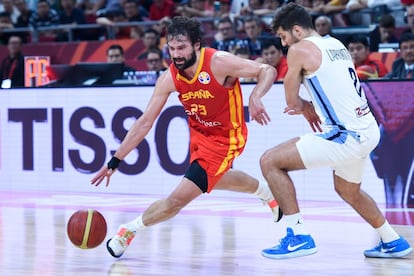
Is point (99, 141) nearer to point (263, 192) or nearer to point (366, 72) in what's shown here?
point (366, 72)

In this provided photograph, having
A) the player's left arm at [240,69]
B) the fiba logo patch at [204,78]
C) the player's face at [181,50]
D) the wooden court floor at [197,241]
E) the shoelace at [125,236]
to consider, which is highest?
the player's face at [181,50]

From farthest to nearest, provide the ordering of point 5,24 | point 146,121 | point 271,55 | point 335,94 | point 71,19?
point 5,24 < point 71,19 < point 271,55 < point 146,121 < point 335,94

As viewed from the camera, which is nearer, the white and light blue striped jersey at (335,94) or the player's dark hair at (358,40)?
the white and light blue striped jersey at (335,94)

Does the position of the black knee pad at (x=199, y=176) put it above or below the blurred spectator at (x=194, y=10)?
below

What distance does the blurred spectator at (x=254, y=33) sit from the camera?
45.2ft

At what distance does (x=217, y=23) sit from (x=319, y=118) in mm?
8455

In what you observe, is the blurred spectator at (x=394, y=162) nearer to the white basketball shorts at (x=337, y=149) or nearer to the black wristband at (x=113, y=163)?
the white basketball shorts at (x=337, y=149)

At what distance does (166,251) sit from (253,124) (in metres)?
4.15

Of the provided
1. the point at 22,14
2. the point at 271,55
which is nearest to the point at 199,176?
the point at 271,55

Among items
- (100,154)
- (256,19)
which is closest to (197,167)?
(100,154)

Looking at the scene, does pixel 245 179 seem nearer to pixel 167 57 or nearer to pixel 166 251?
pixel 166 251

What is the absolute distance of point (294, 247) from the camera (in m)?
6.92

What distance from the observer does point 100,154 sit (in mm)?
12367

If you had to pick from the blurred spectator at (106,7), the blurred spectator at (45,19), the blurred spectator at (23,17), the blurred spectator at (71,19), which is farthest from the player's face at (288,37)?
the blurred spectator at (23,17)
